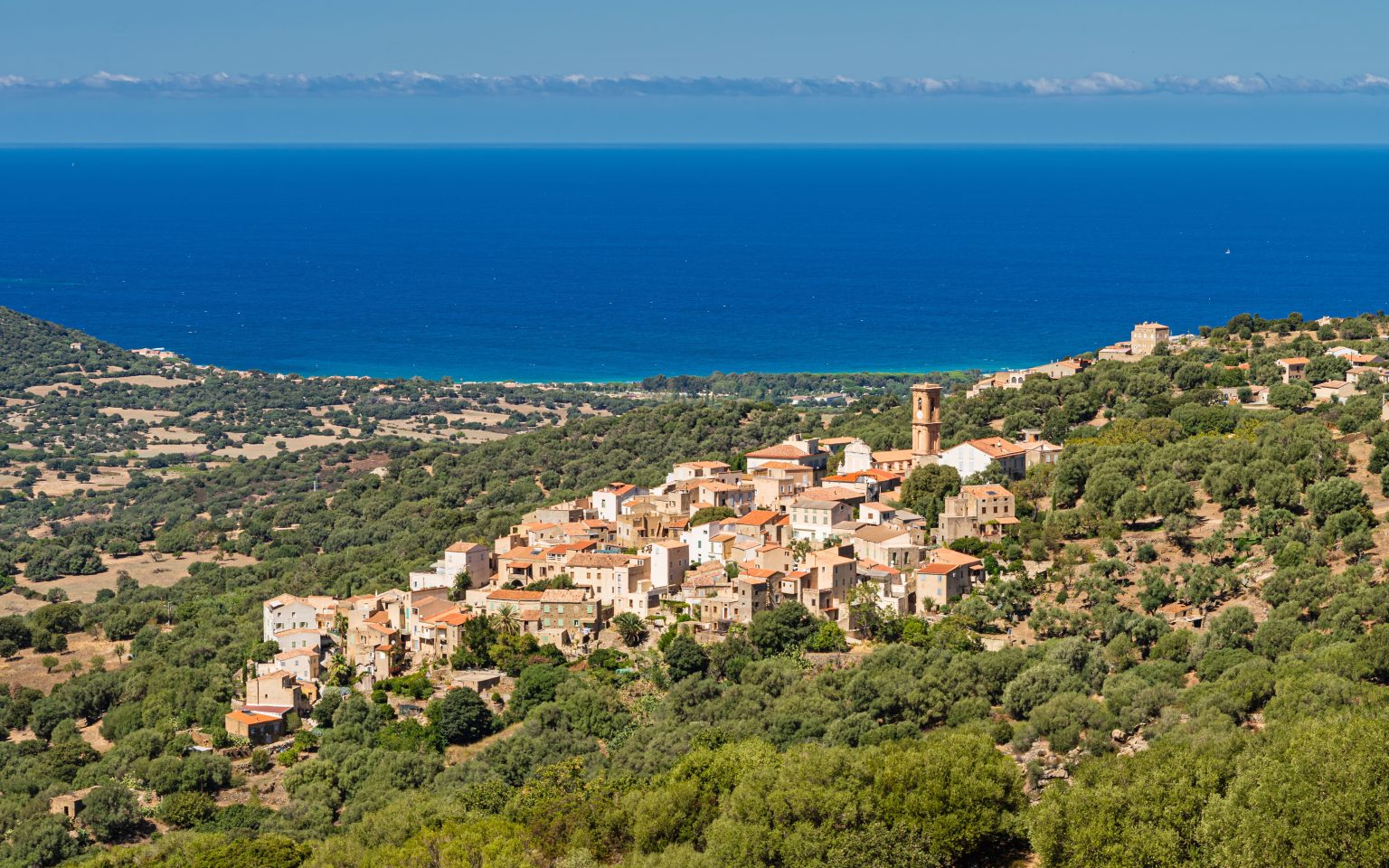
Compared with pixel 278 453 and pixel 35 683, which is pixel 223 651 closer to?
pixel 35 683

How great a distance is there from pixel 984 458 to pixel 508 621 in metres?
14.6

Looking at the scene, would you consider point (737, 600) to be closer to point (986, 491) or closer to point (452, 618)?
point (452, 618)

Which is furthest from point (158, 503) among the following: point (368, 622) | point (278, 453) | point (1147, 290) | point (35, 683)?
point (1147, 290)

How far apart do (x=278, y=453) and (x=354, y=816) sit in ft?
174

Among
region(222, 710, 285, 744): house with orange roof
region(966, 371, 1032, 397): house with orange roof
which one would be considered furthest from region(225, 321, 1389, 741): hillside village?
region(966, 371, 1032, 397): house with orange roof

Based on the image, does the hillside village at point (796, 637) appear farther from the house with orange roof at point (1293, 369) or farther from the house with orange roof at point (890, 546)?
the house with orange roof at point (1293, 369)

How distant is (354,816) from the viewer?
1309 inches

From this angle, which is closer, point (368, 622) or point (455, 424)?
point (368, 622)

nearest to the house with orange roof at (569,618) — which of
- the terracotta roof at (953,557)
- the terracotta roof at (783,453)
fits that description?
the terracotta roof at (953,557)

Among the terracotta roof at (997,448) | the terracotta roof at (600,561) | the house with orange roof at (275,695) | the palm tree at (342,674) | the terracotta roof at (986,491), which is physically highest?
the terracotta roof at (997,448)

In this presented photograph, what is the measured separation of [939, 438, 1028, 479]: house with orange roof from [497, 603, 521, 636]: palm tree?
44.1 ft

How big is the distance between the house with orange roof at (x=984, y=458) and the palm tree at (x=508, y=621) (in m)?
13.4

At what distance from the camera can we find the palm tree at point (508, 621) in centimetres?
3984

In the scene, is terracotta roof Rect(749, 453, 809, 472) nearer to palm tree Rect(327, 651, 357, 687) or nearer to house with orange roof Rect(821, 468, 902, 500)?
house with orange roof Rect(821, 468, 902, 500)
